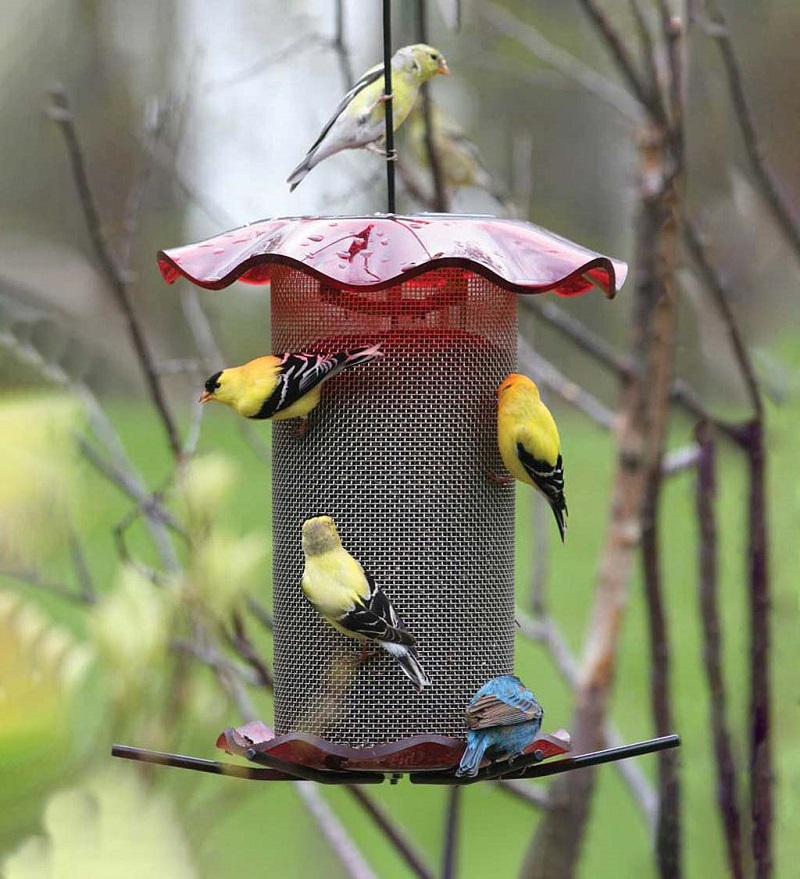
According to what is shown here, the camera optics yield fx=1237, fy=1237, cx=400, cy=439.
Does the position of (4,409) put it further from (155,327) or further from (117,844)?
(155,327)

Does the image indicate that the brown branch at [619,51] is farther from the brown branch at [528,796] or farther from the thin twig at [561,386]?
the brown branch at [528,796]

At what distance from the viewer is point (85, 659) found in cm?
113

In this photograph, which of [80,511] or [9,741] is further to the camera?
[80,511]

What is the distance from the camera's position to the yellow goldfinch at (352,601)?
226cm

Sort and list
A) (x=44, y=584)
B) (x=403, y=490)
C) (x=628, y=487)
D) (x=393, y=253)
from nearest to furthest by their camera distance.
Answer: (x=393, y=253) < (x=44, y=584) < (x=403, y=490) < (x=628, y=487)

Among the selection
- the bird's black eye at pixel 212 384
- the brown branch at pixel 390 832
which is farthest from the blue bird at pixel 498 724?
the brown branch at pixel 390 832

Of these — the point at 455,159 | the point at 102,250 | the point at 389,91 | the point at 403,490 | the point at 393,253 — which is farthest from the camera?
the point at 455,159

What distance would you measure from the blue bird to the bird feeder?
0.57 feet

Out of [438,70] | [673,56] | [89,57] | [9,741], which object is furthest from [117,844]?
[89,57]

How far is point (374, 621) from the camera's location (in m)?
2.26

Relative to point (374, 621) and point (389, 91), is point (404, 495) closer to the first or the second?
point (374, 621)

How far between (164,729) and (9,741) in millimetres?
553

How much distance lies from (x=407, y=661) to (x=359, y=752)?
19 cm

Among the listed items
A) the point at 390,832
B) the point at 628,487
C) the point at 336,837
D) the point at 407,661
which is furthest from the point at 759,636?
the point at 407,661
